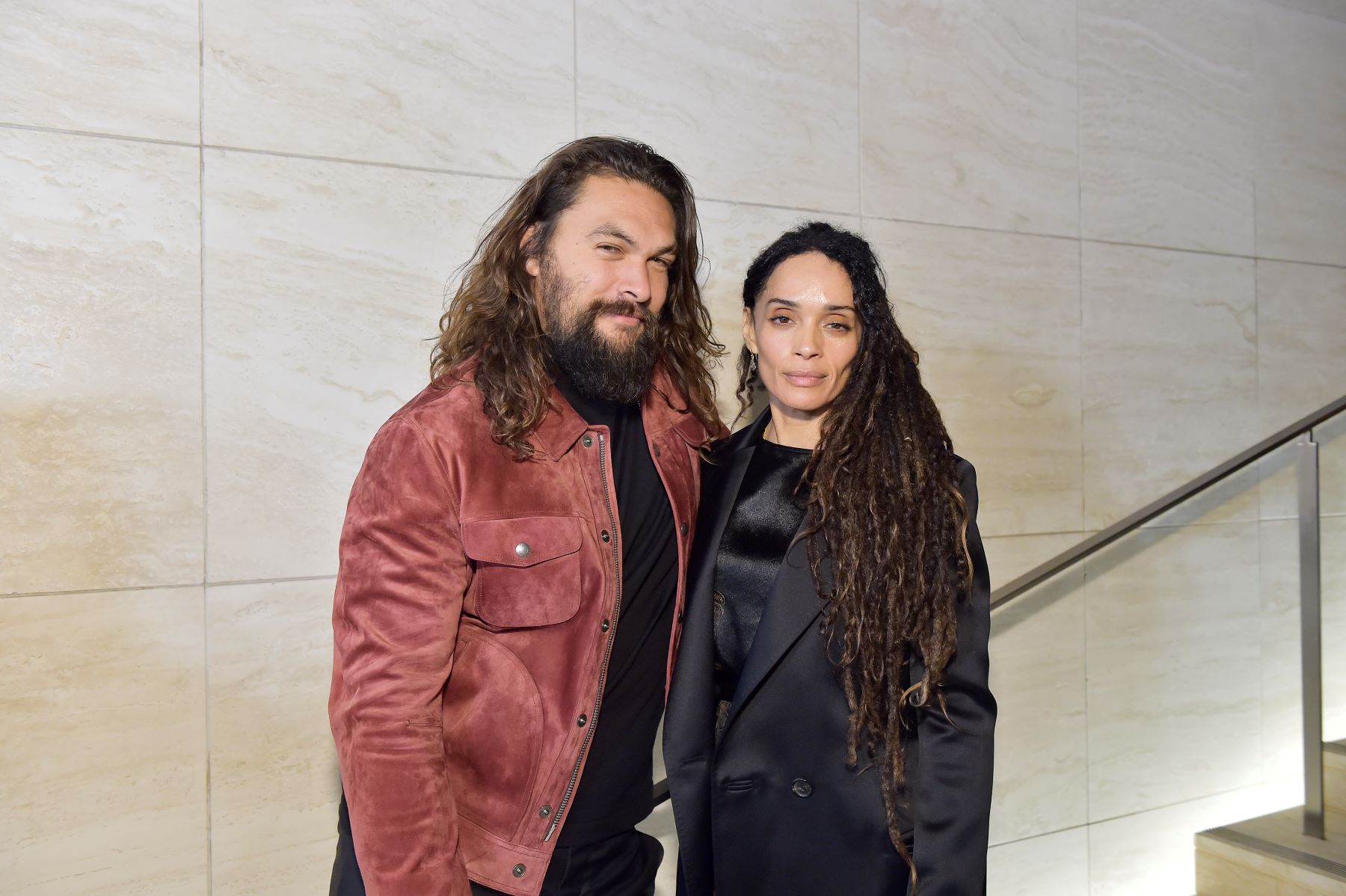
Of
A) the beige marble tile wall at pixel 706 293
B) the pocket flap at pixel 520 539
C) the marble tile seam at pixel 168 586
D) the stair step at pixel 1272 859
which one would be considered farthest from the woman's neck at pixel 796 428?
the stair step at pixel 1272 859

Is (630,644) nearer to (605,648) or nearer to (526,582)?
(605,648)

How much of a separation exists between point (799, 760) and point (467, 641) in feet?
2.07

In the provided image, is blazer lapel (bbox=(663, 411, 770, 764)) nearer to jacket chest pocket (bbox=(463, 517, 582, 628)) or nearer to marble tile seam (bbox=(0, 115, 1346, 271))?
jacket chest pocket (bbox=(463, 517, 582, 628))

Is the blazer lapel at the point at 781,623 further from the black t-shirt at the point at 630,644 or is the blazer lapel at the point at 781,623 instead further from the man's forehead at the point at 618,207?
the man's forehead at the point at 618,207

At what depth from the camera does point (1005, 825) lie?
123 inches

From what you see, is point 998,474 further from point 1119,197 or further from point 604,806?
point 604,806

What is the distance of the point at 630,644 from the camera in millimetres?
1713

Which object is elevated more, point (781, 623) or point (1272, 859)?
point (781, 623)

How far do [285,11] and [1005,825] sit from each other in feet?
10.1

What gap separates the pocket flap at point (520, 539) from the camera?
1.54 meters

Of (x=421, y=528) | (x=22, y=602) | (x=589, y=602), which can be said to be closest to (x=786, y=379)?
(x=589, y=602)

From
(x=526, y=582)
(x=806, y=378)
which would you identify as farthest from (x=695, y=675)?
(x=806, y=378)

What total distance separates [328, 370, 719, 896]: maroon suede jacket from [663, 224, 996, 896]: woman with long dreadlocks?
0.26 m

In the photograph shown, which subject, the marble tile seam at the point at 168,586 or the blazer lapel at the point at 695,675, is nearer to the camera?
the blazer lapel at the point at 695,675
